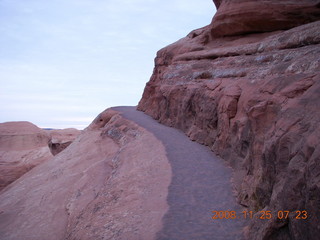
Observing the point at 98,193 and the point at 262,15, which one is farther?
the point at 262,15

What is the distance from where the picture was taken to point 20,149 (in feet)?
87.0

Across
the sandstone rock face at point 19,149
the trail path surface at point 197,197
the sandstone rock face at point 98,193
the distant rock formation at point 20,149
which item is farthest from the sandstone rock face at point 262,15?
the sandstone rock face at point 19,149

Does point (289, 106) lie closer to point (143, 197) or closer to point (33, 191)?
point (143, 197)

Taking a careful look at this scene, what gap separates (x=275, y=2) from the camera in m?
15.0

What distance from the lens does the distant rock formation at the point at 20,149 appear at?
24.0 m

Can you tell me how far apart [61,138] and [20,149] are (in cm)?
1061

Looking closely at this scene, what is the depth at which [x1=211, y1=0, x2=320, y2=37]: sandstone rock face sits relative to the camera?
14250 millimetres

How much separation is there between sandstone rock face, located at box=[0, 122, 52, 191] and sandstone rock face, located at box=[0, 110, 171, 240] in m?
5.63

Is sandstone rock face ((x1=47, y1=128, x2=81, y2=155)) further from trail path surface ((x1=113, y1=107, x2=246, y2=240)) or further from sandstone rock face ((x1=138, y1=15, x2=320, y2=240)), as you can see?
trail path surface ((x1=113, y1=107, x2=246, y2=240))

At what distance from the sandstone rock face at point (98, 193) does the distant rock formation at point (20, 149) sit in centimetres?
563
